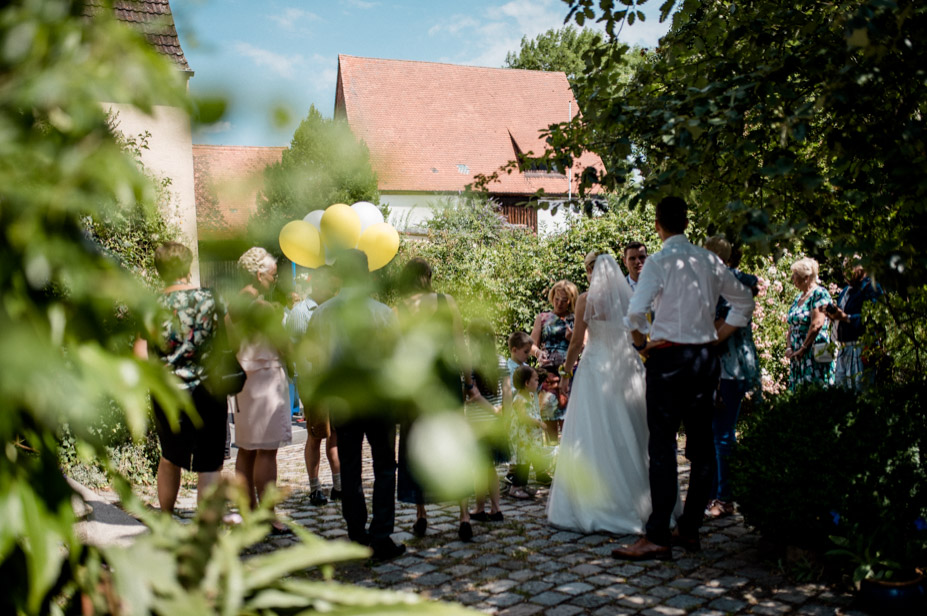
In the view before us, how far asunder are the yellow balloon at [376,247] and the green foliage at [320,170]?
36 mm

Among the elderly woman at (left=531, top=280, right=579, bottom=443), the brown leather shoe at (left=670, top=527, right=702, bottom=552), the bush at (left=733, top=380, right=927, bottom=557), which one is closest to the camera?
the bush at (left=733, top=380, right=927, bottom=557)

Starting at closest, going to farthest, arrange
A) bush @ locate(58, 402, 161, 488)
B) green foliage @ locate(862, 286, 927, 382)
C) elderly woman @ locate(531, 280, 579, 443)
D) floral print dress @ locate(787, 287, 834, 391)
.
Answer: green foliage @ locate(862, 286, 927, 382) < bush @ locate(58, 402, 161, 488) < floral print dress @ locate(787, 287, 834, 391) < elderly woman @ locate(531, 280, 579, 443)

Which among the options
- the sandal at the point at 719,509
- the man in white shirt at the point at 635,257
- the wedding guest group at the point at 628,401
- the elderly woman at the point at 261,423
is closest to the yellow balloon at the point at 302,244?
the wedding guest group at the point at 628,401

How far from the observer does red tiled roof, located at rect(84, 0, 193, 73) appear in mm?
653

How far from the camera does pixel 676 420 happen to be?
467cm

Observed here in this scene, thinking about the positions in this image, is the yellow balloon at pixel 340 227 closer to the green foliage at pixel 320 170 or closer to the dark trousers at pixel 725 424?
the green foliage at pixel 320 170

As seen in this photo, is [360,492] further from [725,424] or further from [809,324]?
[809,324]

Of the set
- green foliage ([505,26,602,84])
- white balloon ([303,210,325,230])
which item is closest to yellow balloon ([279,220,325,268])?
white balloon ([303,210,325,230])

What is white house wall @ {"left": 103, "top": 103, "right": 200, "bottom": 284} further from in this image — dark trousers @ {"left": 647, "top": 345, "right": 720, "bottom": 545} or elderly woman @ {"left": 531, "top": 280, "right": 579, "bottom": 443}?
elderly woman @ {"left": 531, "top": 280, "right": 579, "bottom": 443}

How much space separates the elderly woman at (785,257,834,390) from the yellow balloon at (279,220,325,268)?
6.46m

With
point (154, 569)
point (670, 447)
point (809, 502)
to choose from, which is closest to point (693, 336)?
point (670, 447)

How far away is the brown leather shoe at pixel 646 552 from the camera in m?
4.68

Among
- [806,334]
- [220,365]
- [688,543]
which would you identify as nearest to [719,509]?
[688,543]

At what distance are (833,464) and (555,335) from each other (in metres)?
3.23
